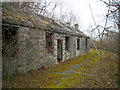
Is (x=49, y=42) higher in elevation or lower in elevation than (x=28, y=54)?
higher

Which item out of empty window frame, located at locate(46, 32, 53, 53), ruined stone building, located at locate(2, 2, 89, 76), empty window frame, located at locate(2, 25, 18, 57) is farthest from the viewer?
empty window frame, located at locate(46, 32, 53, 53)

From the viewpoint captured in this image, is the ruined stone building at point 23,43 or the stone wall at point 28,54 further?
the stone wall at point 28,54

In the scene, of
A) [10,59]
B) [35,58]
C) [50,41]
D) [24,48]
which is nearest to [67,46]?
[50,41]

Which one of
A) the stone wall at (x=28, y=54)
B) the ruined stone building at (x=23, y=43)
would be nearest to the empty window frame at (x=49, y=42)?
the ruined stone building at (x=23, y=43)

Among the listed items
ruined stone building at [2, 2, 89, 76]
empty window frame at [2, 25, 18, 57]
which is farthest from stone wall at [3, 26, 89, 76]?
empty window frame at [2, 25, 18, 57]

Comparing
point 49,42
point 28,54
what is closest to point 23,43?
point 28,54

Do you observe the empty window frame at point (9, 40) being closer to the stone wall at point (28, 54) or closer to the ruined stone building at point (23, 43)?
the ruined stone building at point (23, 43)

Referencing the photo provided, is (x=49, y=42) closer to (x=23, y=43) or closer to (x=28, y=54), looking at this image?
(x=28, y=54)

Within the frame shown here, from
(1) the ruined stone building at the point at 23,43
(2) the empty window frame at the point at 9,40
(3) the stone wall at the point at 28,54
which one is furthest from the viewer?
(3) the stone wall at the point at 28,54

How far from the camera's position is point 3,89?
393cm

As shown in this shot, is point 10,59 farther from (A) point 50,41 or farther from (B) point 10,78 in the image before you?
(A) point 50,41

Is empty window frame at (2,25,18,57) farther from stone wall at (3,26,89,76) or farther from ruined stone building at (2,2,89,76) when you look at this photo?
stone wall at (3,26,89,76)

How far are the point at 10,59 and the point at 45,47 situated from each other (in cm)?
275

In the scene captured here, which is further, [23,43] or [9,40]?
[23,43]
